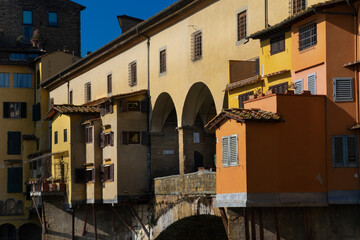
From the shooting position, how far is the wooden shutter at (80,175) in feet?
151

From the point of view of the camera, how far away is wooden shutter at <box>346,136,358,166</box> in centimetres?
2331

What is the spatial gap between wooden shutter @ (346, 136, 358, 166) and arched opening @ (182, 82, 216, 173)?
13545 mm

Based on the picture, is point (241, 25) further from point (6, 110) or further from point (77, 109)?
point (6, 110)

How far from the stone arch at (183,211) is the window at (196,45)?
6.51 m

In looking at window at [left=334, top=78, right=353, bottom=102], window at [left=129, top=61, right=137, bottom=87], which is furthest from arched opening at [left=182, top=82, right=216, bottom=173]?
window at [left=334, top=78, right=353, bottom=102]

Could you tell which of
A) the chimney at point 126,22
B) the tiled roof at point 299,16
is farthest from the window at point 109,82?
the tiled roof at point 299,16

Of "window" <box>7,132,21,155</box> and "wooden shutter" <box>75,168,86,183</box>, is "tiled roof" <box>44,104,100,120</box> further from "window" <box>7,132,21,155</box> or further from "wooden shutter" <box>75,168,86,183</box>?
"window" <box>7,132,21,155</box>

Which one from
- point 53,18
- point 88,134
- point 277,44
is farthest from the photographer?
point 53,18

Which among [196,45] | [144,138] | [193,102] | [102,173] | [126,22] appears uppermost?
[126,22]

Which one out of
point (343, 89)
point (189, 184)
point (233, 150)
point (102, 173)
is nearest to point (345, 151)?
point (343, 89)

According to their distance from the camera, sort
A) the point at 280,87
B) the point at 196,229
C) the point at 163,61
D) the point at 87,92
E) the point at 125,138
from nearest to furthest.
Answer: the point at 280,87 < the point at 196,229 < the point at 163,61 < the point at 125,138 < the point at 87,92

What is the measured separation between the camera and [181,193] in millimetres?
35875

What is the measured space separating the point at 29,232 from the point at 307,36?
49.6m

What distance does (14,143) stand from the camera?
6706 cm
